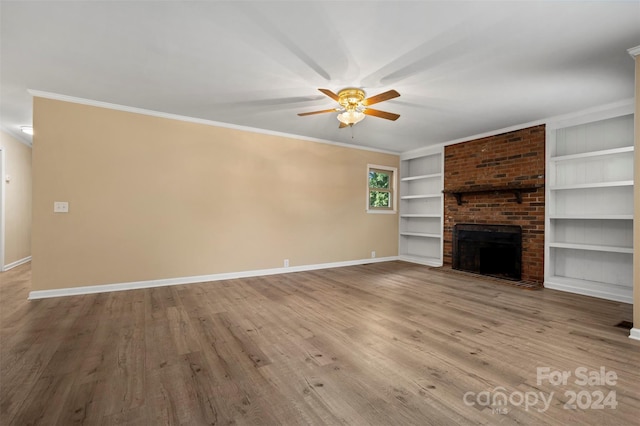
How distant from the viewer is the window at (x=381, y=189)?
633cm

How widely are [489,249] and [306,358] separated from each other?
423 centimetres

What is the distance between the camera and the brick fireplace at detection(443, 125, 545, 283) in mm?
4371

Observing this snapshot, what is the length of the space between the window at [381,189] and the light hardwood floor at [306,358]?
298 cm

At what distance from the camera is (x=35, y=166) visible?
3.46 m

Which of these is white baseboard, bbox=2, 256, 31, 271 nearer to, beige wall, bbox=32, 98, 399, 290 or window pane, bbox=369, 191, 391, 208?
beige wall, bbox=32, 98, 399, 290

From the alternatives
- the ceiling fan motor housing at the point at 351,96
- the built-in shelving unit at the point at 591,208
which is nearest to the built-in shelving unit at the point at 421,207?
the built-in shelving unit at the point at 591,208

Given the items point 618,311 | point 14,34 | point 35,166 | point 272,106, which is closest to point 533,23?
point 272,106

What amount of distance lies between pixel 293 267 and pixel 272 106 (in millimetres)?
2851

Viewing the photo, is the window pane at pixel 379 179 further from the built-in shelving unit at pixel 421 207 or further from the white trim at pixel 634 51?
the white trim at pixel 634 51

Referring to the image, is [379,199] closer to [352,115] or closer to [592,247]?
[352,115]

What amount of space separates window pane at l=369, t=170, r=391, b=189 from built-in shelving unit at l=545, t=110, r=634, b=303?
9.98 feet

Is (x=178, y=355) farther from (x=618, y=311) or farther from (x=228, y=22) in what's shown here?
(x=618, y=311)

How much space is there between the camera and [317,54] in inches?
100

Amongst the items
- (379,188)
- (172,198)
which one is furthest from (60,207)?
(379,188)
